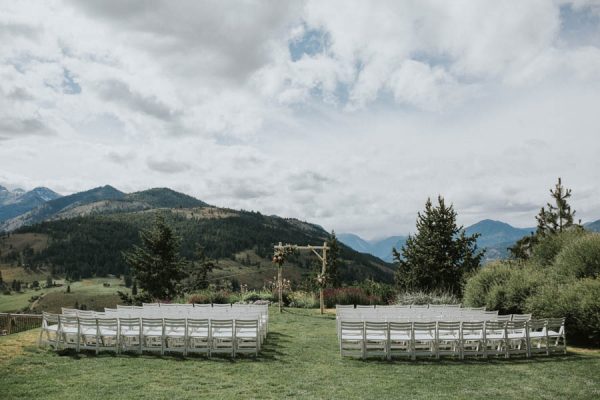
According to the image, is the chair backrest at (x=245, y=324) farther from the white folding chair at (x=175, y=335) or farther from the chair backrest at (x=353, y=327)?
the chair backrest at (x=353, y=327)

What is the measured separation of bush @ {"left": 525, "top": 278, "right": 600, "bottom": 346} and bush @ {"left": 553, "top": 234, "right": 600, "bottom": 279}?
188 cm

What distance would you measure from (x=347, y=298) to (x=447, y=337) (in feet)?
42.8

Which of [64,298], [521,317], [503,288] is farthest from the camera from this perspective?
[64,298]

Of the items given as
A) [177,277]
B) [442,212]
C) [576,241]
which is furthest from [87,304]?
[576,241]

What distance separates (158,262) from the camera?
4103cm

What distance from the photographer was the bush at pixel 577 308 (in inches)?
535

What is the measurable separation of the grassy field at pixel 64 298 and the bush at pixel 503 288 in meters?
122

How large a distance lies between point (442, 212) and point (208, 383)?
24113 millimetres

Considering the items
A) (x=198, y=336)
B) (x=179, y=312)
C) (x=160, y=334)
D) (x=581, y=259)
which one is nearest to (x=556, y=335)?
A: (x=581, y=259)

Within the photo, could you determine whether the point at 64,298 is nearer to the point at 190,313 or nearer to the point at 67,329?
the point at 190,313

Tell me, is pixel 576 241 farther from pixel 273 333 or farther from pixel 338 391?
pixel 338 391

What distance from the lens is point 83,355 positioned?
12.3 metres

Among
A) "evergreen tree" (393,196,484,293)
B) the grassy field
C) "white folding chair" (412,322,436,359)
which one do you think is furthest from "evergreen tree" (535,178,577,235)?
the grassy field

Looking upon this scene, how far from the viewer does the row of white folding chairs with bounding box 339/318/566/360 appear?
40.0ft
